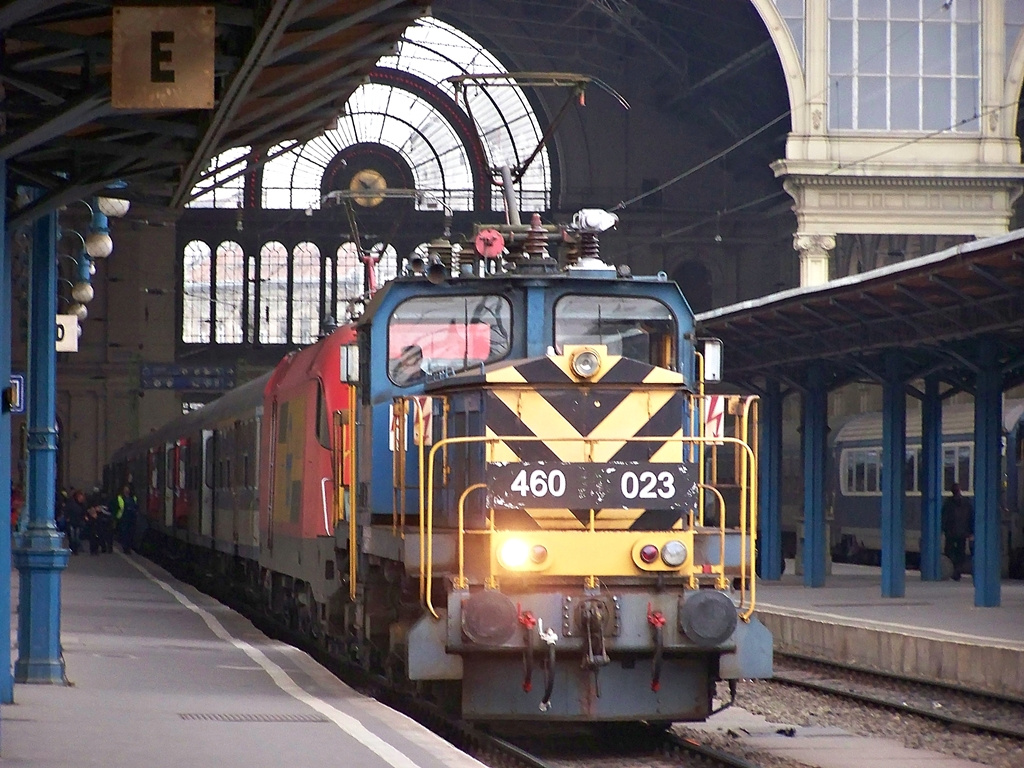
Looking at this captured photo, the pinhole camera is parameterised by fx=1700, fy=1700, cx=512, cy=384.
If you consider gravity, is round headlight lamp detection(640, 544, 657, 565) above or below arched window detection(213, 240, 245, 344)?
below

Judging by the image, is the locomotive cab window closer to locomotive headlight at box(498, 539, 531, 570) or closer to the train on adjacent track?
the train on adjacent track

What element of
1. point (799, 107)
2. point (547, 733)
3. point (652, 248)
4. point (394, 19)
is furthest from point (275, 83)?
point (652, 248)

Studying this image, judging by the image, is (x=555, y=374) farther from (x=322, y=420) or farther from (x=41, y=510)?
(x=41, y=510)

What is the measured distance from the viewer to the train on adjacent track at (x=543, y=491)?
10.9 metres

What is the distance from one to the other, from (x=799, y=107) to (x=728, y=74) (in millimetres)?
8378

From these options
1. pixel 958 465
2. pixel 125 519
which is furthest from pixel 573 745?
pixel 125 519

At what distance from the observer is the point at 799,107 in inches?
1645

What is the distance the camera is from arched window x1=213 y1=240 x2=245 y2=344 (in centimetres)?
6531

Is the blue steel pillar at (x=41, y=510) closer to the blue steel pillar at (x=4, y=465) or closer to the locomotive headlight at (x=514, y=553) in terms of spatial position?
the blue steel pillar at (x=4, y=465)

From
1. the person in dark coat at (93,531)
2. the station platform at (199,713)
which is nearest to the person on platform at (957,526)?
the station platform at (199,713)

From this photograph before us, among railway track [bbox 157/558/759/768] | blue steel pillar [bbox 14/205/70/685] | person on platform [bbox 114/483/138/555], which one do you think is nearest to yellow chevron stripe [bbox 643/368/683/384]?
railway track [bbox 157/558/759/768]

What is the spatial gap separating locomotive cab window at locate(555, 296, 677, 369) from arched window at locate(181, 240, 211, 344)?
54094mm

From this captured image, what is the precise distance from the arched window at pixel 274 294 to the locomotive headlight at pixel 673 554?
2184 inches

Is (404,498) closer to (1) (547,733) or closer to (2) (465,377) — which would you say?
(2) (465,377)
